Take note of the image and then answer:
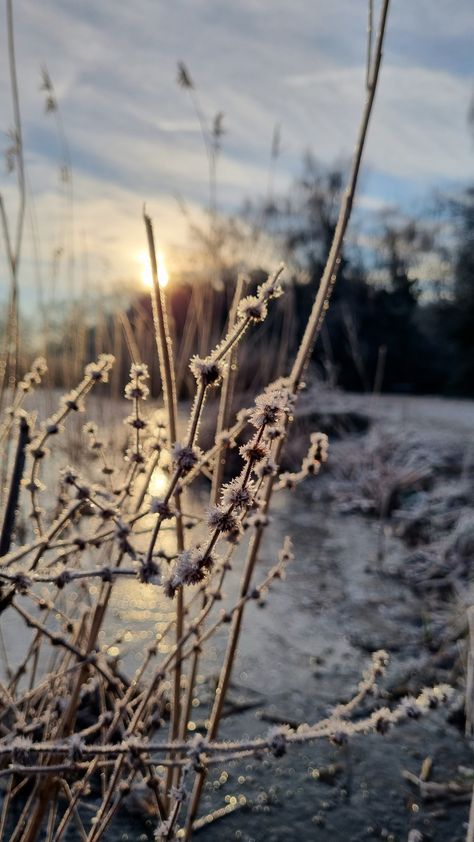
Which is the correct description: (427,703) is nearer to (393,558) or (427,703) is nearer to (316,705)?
(316,705)

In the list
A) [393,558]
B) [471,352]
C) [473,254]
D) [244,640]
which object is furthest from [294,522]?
[473,254]

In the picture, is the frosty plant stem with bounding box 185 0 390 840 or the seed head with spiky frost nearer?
the seed head with spiky frost

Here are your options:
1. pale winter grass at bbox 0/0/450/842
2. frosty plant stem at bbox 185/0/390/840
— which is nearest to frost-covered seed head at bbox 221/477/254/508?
pale winter grass at bbox 0/0/450/842

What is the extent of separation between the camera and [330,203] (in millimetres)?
12969

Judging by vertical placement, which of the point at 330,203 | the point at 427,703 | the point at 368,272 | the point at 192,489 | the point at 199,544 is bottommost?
the point at 192,489

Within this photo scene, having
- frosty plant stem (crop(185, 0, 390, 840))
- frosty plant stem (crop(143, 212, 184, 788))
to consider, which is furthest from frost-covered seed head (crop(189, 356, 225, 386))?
frosty plant stem (crop(185, 0, 390, 840))

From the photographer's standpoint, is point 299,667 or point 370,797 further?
point 299,667

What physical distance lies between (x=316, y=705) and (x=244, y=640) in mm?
409

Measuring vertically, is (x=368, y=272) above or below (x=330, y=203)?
below

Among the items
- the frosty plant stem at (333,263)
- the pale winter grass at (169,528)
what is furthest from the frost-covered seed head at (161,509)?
the frosty plant stem at (333,263)

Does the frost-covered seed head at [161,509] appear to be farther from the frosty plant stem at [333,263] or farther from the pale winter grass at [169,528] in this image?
the frosty plant stem at [333,263]

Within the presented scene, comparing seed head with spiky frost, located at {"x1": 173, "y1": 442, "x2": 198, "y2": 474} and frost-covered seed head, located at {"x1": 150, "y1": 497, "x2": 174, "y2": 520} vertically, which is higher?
seed head with spiky frost, located at {"x1": 173, "y1": 442, "x2": 198, "y2": 474}

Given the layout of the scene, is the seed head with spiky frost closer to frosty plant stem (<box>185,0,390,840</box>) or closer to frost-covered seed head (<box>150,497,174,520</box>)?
frost-covered seed head (<box>150,497,174,520</box>)

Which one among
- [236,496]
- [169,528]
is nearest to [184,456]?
[236,496]
